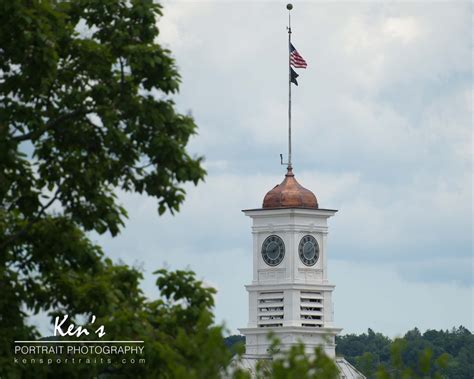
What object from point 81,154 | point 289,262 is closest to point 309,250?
point 289,262

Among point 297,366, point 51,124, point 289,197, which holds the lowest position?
point 297,366

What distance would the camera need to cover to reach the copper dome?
128250 mm

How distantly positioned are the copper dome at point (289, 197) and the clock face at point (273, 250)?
207 cm

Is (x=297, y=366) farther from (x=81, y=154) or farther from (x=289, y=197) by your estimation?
(x=289, y=197)

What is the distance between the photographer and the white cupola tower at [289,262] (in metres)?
127

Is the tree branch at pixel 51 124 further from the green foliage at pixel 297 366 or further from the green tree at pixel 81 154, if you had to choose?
the green foliage at pixel 297 366

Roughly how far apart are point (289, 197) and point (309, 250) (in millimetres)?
3396

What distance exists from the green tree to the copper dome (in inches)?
3671

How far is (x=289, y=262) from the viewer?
420 feet

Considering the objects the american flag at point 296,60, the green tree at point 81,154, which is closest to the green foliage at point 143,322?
the green tree at point 81,154

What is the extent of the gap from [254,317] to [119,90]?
9491 cm

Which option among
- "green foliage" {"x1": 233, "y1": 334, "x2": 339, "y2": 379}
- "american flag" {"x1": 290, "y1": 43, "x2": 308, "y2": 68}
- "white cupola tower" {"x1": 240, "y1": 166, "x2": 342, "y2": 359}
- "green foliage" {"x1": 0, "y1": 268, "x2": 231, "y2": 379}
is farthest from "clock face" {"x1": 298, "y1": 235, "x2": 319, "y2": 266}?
"green foliage" {"x1": 233, "y1": 334, "x2": 339, "y2": 379}

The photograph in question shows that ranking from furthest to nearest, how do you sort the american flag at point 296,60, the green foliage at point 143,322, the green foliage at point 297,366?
the american flag at point 296,60
the green foliage at point 143,322
the green foliage at point 297,366

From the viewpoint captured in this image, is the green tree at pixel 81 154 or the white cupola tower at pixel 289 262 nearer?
the green tree at pixel 81 154
